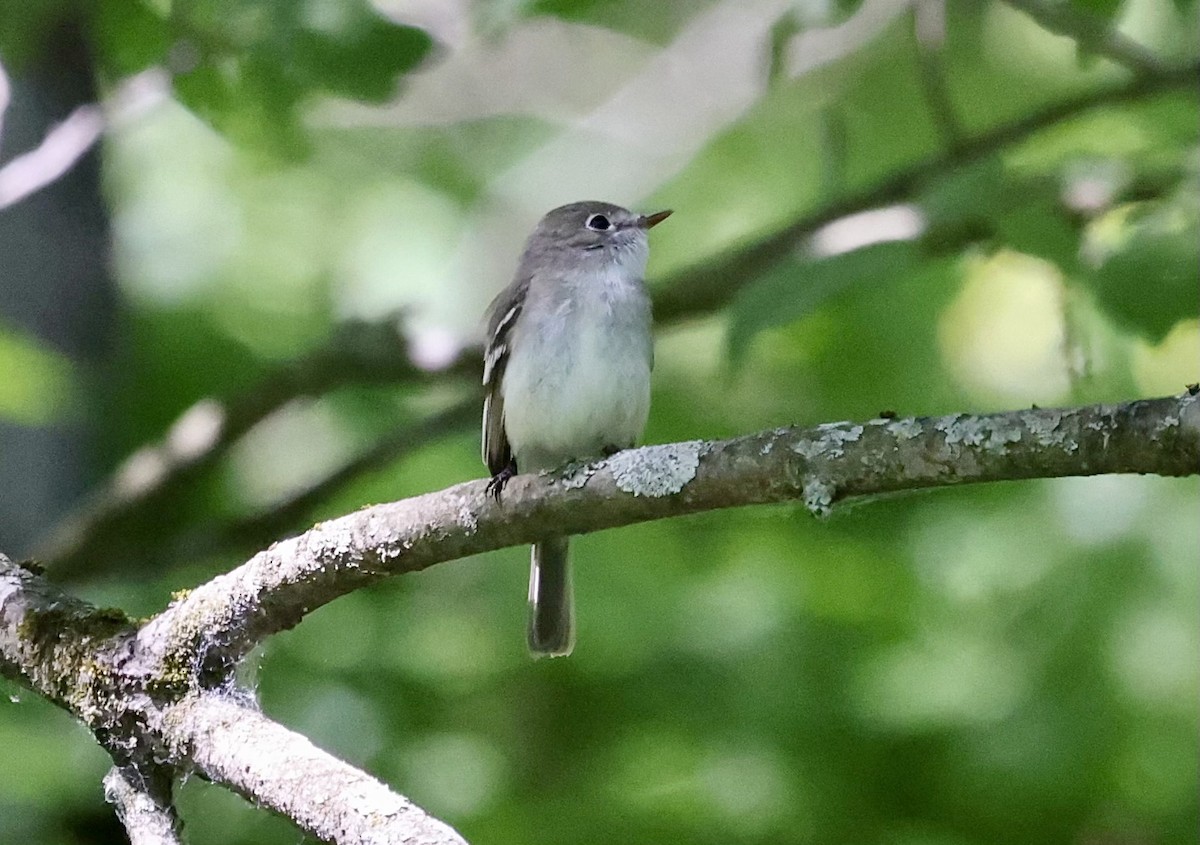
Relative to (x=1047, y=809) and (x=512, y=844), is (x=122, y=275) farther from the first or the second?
(x=1047, y=809)

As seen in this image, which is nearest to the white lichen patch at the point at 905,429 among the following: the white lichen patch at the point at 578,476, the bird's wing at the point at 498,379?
the white lichen patch at the point at 578,476

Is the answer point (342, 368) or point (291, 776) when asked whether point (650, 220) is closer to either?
point (342, 368)

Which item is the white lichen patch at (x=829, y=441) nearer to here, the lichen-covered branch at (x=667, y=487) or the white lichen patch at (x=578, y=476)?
the lichen-covered branch at (x=667, y=487)

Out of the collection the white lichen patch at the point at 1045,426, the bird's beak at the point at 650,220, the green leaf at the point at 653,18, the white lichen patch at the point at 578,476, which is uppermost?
the green leaf at the point at 653,18

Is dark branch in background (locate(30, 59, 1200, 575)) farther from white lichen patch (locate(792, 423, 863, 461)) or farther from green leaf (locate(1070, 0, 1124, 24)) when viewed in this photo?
white lichen patch (locate(792, 423, 863, 461))

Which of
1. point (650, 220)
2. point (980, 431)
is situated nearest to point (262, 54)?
point (650, 220)

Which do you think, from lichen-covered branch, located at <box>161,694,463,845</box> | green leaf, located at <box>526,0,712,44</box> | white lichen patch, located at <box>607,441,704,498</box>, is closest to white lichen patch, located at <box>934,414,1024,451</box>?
white lichen patch, located at <box>607,441,704,498</box>
